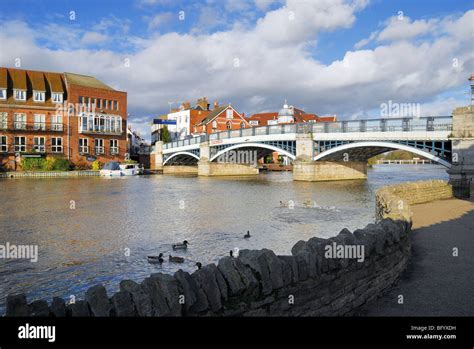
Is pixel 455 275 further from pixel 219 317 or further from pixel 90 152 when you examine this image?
pixel 90 152

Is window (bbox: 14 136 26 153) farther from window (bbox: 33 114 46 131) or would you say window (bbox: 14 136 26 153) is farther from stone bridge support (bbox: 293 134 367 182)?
stone bridge support (bbox: 293 134 367 182)

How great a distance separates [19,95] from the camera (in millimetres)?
61500

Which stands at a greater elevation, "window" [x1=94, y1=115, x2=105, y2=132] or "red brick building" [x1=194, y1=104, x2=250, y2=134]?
"red brick building" [x1=194, y1=104, x2=250, y2=134]

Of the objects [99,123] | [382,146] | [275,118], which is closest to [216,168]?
[99,123]

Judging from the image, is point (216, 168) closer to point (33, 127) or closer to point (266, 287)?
point (33, 127)

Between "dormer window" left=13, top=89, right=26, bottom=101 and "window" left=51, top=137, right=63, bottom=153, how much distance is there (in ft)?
24.8

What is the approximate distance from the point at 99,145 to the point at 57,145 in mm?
6537

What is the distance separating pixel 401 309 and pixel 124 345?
469 cm

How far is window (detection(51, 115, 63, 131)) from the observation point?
6253 centimetres

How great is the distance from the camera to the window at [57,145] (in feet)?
205

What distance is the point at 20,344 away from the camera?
14.0ft

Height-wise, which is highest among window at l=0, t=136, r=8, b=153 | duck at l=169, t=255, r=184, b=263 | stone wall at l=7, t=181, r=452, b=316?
window at l=0, t=136, r=8, b=153

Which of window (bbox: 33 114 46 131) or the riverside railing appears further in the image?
window (bbox: 33 114 46 131)

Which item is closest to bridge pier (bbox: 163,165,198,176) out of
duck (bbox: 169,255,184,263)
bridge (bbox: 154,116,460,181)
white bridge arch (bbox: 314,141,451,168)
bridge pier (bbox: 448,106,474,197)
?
bridge (bbox: 154,116,460,181)
